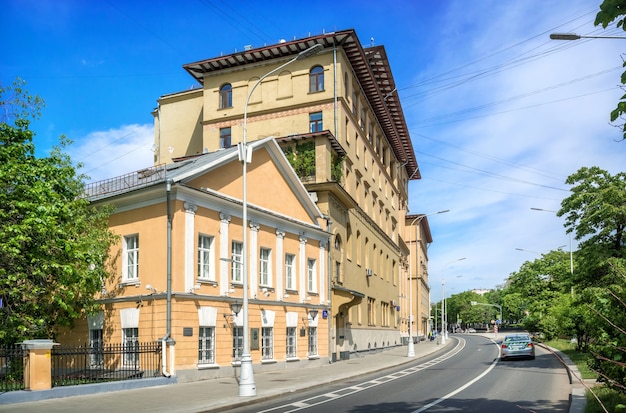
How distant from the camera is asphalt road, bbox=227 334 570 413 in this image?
1441cm

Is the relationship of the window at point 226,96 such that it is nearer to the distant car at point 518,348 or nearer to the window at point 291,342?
the window at point 291,342

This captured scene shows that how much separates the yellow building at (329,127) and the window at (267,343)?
6975 mm

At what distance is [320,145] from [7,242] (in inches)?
825

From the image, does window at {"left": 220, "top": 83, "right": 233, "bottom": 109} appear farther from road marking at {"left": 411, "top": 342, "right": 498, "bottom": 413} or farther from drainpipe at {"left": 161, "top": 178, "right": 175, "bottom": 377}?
road marking at {"left": 411, "top": 342, "right": 498, "bottom": 413}

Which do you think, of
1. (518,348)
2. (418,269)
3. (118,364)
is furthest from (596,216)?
(418,269)

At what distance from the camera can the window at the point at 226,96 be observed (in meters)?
42.6

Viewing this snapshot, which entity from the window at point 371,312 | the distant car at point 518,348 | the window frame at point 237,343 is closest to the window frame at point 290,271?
the window frame at point 237,343

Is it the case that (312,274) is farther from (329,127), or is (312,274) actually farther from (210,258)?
(329,127)

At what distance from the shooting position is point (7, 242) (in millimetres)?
18438

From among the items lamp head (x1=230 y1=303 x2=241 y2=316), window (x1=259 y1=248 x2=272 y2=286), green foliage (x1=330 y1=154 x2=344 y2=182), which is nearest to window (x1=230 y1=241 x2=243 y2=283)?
lamp head (x1=230 y1=303 x2=241 y2=316)

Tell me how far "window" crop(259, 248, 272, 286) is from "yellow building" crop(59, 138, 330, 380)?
5cm

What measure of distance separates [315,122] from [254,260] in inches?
580

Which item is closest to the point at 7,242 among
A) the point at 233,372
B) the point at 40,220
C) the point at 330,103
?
the point at 40,220

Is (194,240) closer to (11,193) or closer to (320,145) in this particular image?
(11,193)
